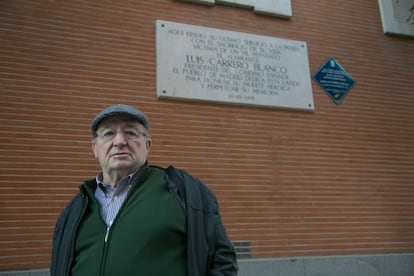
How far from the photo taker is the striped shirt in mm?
2170

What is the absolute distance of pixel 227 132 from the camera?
5.59 m

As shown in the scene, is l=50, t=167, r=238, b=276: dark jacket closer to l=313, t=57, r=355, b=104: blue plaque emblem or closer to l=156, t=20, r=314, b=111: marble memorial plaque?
l=156, t=20, r=314, b=111: marble memorial plaque

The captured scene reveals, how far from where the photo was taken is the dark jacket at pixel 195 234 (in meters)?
1.95

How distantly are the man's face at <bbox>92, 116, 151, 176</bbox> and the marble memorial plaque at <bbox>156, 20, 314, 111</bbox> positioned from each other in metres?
3.00

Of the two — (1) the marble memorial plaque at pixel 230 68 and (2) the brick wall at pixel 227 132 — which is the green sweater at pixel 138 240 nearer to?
(2) the brick wall at pixel 227 132

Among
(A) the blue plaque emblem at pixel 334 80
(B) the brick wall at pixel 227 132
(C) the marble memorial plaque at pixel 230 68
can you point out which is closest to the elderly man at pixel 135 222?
(B) the brick wall at pixel 227 132

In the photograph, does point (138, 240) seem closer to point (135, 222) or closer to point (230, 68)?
point (135, 222)

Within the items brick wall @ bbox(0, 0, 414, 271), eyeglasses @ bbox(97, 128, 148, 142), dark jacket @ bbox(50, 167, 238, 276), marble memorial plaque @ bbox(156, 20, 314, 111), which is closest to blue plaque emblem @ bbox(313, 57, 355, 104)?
brick wall @ bbox(0, 0, 414, 271)

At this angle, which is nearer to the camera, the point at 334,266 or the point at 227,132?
the point at 334,266

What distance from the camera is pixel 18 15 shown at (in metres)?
4.96

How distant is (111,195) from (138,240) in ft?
1.64

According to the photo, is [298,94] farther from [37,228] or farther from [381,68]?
[37,228]

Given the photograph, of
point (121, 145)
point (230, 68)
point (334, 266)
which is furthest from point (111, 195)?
point (334, 266)

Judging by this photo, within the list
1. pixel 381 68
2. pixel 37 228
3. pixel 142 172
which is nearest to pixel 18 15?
pixel 37 228
